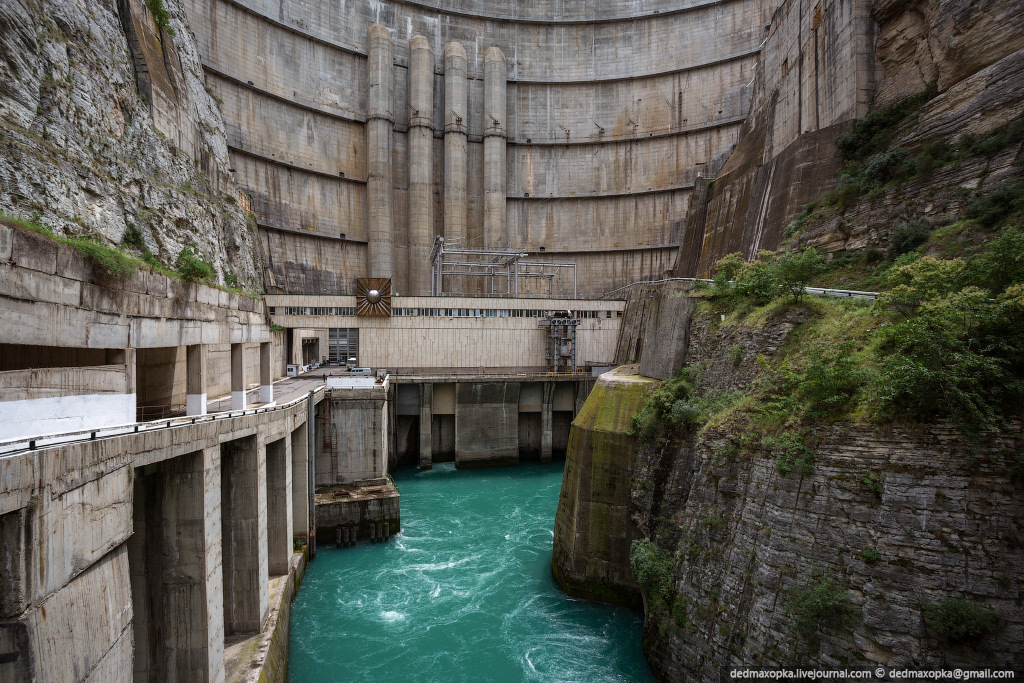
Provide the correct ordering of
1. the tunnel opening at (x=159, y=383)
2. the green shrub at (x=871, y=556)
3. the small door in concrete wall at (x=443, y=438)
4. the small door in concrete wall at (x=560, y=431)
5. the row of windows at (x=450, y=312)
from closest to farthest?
the green shrub at (x=871, y=556) → the tunnel opening at (x=159, y=383) → the row of windows at (x=450, y=312) → the small door in concrete wall at (x=443, y=438) → the small door in concrete wall at (x=560, y=431)

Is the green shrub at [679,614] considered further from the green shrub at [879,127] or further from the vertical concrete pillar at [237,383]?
the green shrub at [879,127]

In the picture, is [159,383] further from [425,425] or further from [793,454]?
[425,425]

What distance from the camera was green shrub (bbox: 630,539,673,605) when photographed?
12914mm

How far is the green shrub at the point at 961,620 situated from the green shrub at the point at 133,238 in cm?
2459

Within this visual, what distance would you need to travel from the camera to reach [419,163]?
45.2 meters

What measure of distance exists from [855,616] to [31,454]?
1236cm

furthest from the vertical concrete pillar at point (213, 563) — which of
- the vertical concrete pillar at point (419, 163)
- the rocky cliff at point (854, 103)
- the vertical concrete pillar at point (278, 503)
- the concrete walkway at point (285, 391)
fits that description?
the vertical concrete pillar at point (419, 163)

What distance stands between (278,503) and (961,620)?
1670cm

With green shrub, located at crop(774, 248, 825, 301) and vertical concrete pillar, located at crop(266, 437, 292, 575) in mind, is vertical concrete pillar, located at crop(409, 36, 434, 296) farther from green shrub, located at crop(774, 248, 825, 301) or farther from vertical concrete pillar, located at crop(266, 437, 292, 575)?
green shrub, located at crop(774, 248, 825, 301)

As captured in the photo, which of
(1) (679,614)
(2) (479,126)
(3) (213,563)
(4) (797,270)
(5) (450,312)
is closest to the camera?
(3) (213,563)

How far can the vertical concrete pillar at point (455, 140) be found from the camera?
45.8m

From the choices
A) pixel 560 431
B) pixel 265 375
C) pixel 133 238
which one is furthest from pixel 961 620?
pixel 560 431

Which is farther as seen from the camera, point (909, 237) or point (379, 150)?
point (379, 150)

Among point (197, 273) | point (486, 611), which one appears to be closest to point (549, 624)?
point (486, 611)
